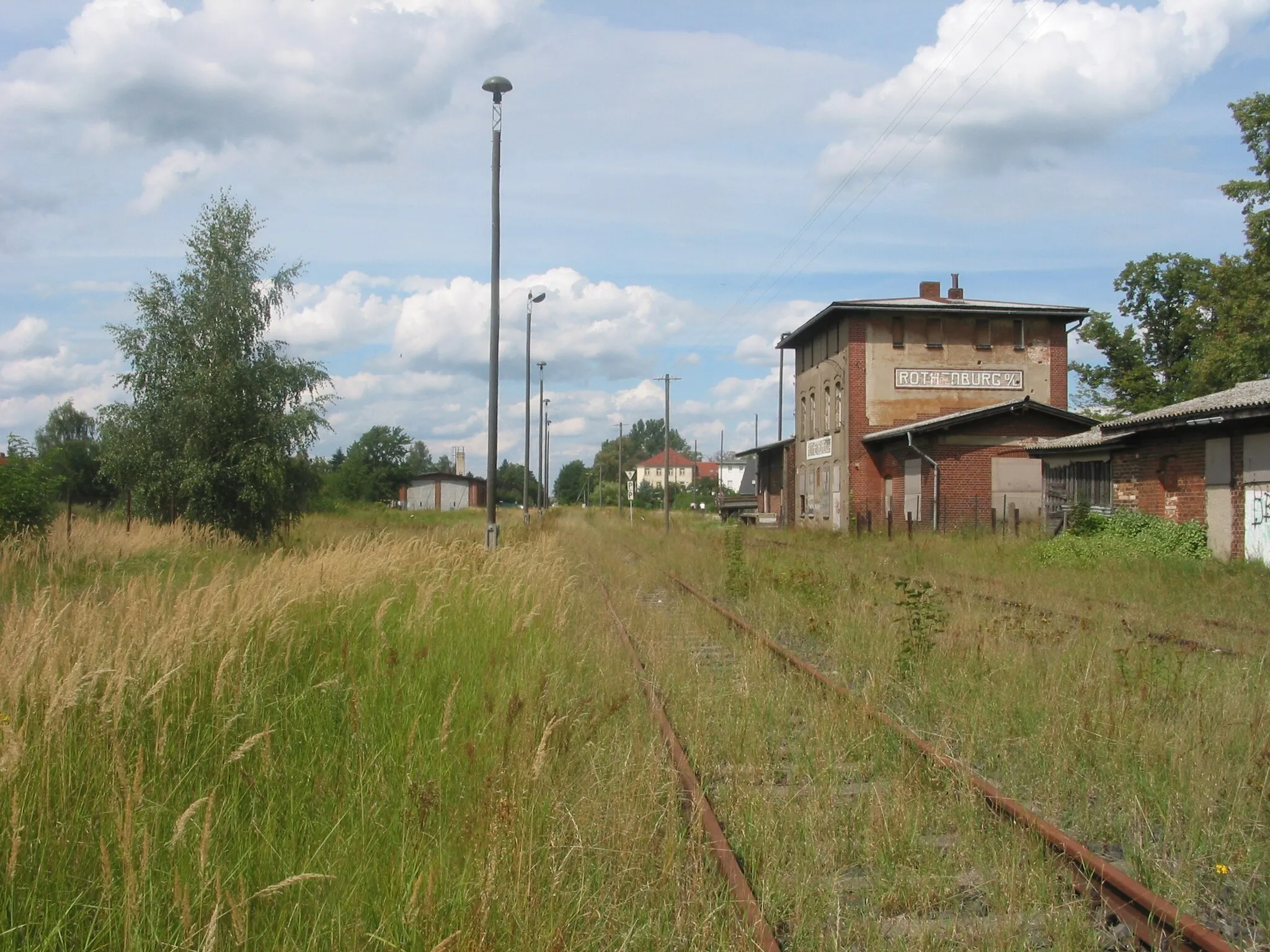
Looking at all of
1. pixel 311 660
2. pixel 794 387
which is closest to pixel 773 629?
pixel 311 660

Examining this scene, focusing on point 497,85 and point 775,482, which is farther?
Answer: point 775,482

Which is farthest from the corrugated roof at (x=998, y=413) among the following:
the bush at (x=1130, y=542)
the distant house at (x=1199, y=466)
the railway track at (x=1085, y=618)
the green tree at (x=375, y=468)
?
the green tree at (x=375, y=468)

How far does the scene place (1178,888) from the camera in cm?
362

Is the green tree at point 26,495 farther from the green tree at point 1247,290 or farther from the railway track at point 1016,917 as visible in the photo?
the green tree at point 1247,290

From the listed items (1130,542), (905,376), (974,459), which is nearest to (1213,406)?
(1130,542)

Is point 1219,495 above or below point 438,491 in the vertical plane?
below

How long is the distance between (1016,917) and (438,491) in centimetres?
10453

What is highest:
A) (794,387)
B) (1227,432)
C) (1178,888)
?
(794,387)

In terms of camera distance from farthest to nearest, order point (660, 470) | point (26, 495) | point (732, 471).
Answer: point (660, 470), point (732, 471), point (26, 495)

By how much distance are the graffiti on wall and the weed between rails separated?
48.1 ft

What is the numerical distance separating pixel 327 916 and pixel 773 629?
8214 millimetres

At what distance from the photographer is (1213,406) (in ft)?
55.7

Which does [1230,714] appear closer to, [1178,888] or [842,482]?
[1178,888]

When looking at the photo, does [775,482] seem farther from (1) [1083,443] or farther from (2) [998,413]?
(1) [1083,443]
